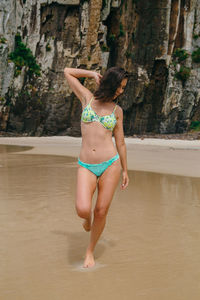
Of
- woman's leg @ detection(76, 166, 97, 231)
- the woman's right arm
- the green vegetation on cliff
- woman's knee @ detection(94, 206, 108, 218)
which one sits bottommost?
the green vegetation on cliff

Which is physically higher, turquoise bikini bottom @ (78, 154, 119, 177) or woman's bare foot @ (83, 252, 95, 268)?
turquoise bikini bottom @ (78, 154, 119, 177)

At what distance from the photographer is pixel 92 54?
86.4ft

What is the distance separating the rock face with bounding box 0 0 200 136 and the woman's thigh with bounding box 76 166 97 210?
22.7 m

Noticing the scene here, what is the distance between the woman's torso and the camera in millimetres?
3463

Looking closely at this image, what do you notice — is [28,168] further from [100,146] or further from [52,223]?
[100,146]

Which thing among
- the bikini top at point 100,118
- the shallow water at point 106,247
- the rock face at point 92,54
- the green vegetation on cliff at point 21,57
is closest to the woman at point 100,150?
the bikini top at point 100,118

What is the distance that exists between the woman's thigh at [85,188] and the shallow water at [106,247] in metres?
0.55

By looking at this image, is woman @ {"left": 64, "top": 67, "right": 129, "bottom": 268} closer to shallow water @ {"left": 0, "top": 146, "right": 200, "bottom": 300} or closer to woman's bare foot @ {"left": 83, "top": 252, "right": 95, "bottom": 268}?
woman's bare foot @ {"left": 83, "top": 252, "right": 95, "bottom": 268}

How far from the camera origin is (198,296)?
8.70 ft

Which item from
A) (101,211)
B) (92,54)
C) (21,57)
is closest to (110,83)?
(101,211)

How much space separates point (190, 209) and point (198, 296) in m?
2.89

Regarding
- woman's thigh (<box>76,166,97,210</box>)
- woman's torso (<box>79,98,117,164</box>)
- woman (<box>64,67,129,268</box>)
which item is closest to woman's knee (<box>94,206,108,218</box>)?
woman (<box>64,67,129,268</box>)

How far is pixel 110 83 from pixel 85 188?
983 mm

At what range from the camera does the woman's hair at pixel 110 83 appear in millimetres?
3445
